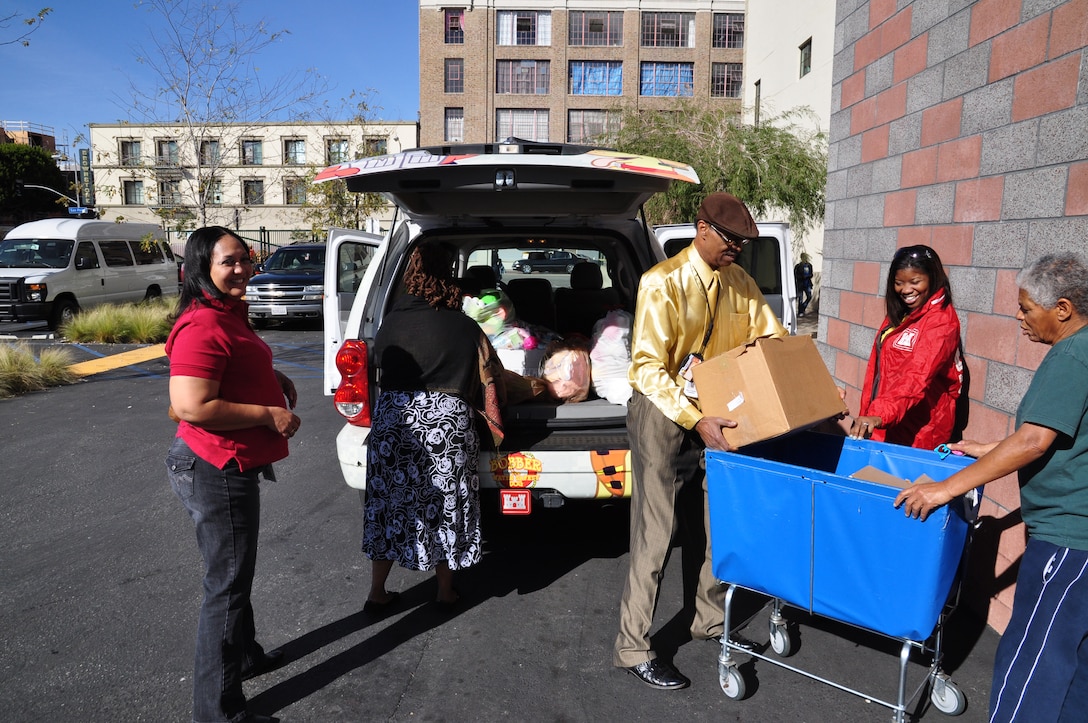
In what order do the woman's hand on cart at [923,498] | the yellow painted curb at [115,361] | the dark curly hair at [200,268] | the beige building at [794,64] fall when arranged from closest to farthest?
the woman's hand on cart at [923,498] → the dark curly hair at [200,268] → the yellow painted curb at [115,361] → the beige building at [794,64]

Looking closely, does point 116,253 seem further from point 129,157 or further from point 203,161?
point 203,161

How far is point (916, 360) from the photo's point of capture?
11.2 ft

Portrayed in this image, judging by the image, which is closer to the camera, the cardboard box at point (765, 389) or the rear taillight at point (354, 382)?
the cardboard box at point (765, 389)

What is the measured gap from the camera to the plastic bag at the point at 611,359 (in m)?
4.40

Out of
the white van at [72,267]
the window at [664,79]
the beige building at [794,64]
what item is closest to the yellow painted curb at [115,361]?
the white van at [72,267]

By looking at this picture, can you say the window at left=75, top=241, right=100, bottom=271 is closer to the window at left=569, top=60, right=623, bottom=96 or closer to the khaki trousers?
the khaki trousers

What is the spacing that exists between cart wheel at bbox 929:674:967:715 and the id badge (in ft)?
4.66

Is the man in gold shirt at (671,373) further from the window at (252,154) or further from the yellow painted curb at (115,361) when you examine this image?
the window at (252,154)

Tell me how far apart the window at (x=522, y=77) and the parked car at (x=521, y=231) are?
50.8 m

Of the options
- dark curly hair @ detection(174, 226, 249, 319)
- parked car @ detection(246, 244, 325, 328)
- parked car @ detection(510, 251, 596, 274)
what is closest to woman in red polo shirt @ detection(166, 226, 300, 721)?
dark curly hair @ detection(174, 226, 249, 319)

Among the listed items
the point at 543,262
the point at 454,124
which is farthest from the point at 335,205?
the point at 454,124

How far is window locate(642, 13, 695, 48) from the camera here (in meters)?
51.1

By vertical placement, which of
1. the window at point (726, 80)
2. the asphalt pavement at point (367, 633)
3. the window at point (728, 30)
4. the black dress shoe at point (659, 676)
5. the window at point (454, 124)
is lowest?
the asphalt pavement at point (367, 633)

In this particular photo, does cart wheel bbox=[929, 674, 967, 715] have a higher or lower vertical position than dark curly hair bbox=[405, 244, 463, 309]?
lower
